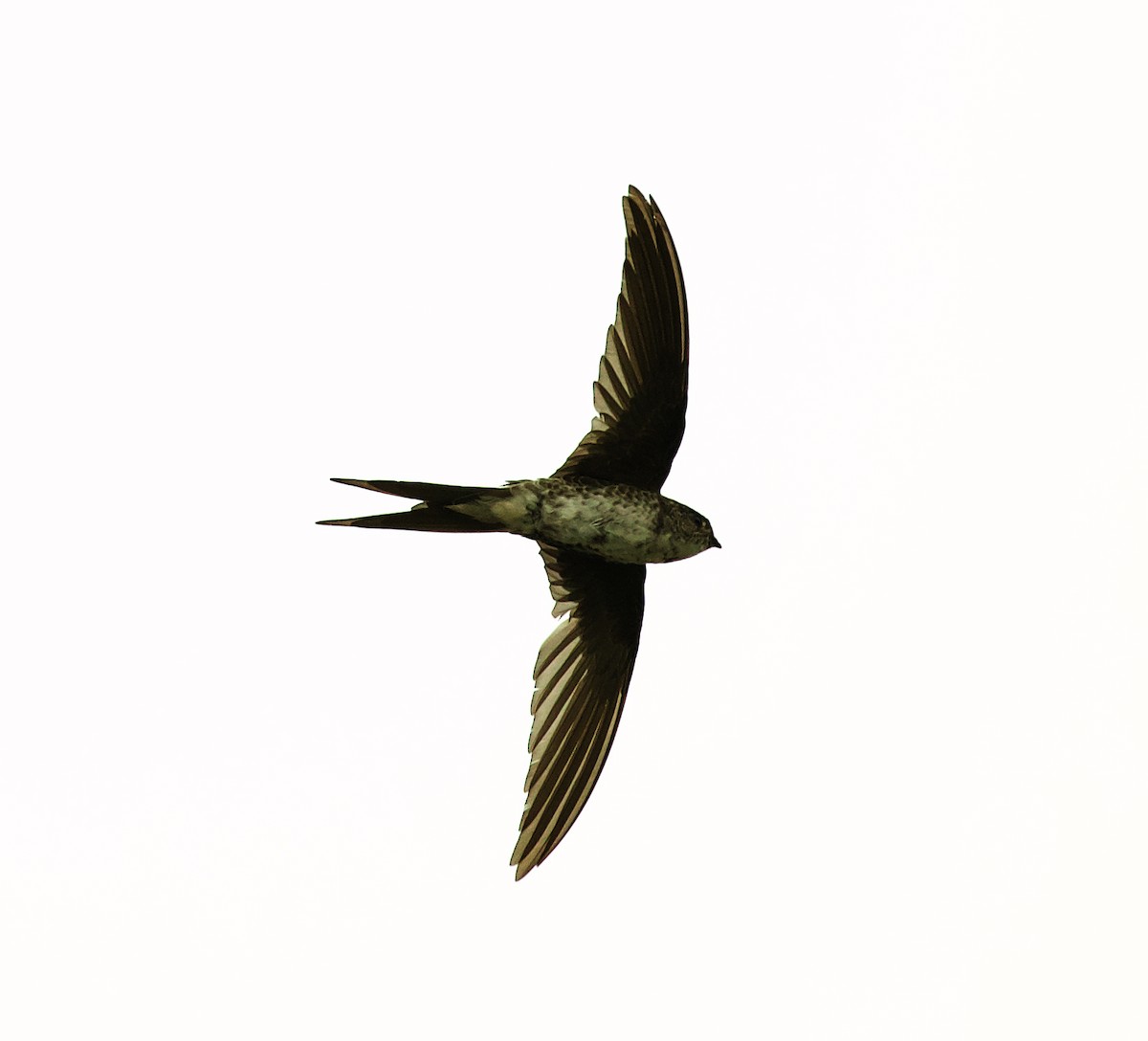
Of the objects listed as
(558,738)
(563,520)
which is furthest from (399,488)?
A: (558,738)

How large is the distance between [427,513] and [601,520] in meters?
0.49

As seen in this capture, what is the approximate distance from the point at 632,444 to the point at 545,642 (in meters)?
0.66

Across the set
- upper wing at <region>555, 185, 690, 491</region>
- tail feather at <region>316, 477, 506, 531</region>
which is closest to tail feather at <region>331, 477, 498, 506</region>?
tail feather at <region>316, 477, 506, 531</region>

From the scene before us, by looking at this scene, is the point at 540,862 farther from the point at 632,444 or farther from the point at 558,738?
the point at 632,444

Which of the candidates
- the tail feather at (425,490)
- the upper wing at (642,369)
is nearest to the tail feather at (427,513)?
the tail feather at (425,490)

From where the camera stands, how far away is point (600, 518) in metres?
5.29

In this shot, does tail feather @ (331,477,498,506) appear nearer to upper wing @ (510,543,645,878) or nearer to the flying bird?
the flying bird

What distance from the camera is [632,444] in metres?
5.32

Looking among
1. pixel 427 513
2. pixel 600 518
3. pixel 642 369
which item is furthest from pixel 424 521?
pixel 642 369

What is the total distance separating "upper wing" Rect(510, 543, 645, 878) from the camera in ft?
17.9

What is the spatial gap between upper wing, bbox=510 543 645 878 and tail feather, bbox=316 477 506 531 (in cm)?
39

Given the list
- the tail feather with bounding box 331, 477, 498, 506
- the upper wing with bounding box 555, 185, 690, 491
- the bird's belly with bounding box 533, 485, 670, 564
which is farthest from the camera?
the bird's belly with bounding box 533, 485, 670, 564

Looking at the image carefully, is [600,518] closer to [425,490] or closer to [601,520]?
[601,520]

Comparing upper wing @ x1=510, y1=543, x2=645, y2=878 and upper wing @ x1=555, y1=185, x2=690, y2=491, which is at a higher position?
upper wing @ x1=555, y1=185, x2=690, y2=491
